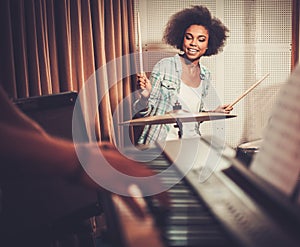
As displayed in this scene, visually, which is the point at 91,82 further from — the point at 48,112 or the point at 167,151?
the point at 167,151

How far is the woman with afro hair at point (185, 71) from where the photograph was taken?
11.3ft

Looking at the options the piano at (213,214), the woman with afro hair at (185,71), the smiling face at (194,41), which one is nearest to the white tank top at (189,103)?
the woman with afro hair at (185,71)

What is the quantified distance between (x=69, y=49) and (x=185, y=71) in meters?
1.10

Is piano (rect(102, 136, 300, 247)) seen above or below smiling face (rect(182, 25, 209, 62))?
below

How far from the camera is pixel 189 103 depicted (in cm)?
354

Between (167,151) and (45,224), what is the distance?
58cm

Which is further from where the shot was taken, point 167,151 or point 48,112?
point 48,112

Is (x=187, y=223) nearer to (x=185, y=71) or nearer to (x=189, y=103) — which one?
(x=189, y=103)

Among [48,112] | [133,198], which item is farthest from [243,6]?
[133,198]

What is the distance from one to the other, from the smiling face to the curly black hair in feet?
0.20

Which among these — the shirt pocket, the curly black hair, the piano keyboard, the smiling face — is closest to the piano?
the piano keyboard

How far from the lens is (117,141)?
346 cm

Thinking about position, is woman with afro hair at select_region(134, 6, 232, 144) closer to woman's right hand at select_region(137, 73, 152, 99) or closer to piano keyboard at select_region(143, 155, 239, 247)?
woman's right hand at select_region(137, 73, 152, 99)

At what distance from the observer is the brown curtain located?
2.67 metres
